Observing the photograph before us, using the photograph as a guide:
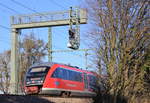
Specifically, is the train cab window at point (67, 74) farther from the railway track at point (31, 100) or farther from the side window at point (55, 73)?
the railway track at point (31, 100)

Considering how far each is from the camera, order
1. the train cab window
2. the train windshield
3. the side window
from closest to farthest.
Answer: the train windshield < the side window < the train cab window

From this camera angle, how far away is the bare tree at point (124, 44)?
41.0ft

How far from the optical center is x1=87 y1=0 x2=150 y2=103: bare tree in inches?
492

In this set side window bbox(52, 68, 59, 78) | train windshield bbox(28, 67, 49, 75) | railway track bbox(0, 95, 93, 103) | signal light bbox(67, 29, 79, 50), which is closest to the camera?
railway track bbox(0, 95, 93, 103)

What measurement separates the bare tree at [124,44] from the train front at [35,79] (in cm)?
1034

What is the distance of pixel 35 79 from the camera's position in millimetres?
22969

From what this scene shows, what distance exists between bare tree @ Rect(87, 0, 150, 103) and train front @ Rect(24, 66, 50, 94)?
33.9 ft

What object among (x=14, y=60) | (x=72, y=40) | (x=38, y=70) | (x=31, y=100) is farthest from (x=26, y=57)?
(x=31, y=100)

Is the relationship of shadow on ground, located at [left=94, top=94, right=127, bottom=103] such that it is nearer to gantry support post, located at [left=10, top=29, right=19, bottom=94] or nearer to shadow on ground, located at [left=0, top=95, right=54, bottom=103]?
shadow on ground, located at [left=0, top=95, right=54, bottom=103]

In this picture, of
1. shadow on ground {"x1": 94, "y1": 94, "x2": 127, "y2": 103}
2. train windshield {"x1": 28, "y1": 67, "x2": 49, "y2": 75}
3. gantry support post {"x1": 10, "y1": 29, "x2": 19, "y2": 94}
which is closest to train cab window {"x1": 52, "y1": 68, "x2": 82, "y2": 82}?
train windshield {"x1": 28, "y1": 67, "x2": 49, "y2": 75}

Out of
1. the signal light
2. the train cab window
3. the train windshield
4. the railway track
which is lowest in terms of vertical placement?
the railway track

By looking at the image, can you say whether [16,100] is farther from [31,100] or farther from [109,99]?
[109,99]

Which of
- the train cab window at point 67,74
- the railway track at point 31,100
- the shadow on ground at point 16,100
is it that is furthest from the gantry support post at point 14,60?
the shadow on ground at point 16,100

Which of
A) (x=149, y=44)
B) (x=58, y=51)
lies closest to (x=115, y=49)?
(x=149, y=44)
